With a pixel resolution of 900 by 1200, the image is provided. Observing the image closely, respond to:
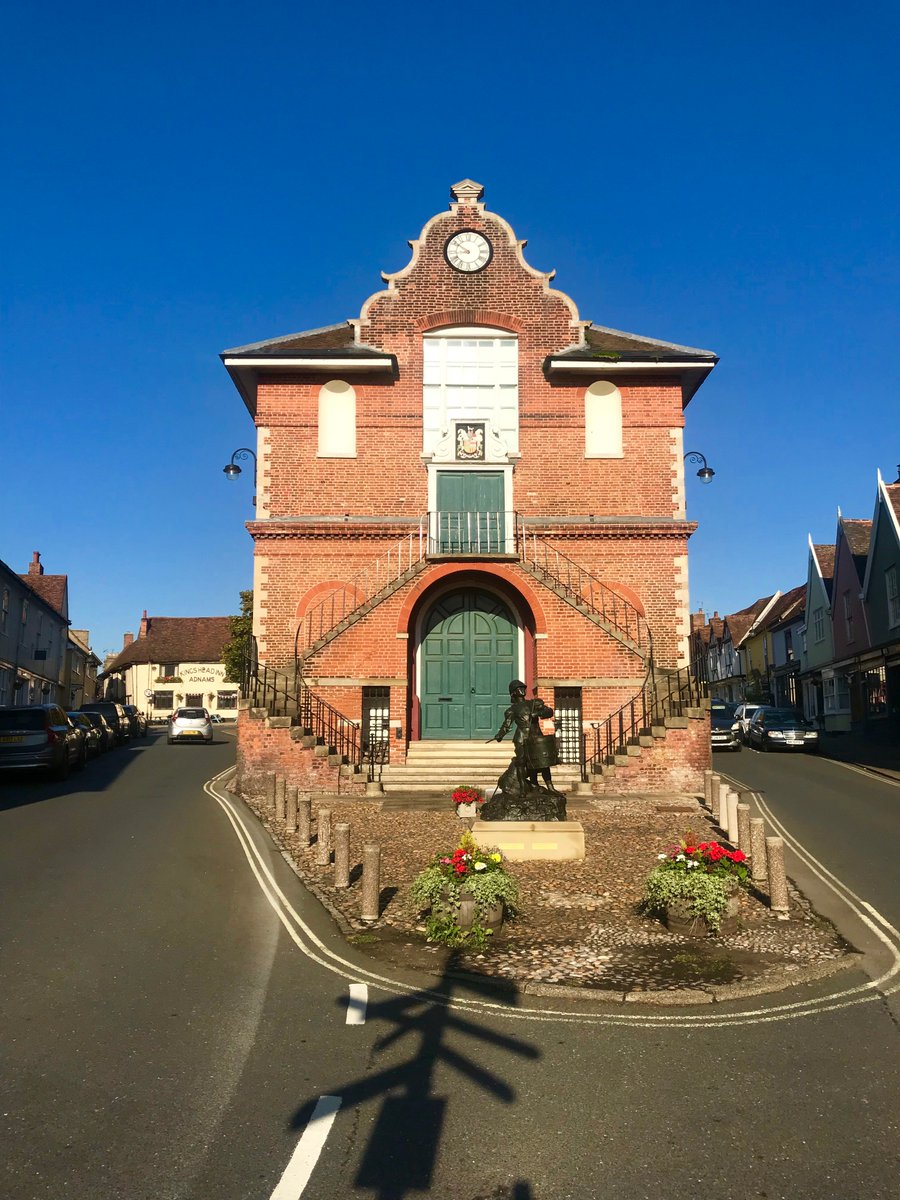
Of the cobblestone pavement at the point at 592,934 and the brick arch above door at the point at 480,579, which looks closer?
the cobblestone pavement at the point at 592,934

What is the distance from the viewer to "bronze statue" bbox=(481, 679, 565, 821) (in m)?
12.5

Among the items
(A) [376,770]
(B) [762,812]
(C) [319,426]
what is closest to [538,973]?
(B) [762,812]

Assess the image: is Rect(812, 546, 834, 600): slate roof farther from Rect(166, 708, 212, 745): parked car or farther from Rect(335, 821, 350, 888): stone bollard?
Rect(335, 821, 350, 888): stone bollard

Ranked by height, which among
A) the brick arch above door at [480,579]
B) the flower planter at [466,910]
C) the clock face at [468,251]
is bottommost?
the flower planter at [466,910]

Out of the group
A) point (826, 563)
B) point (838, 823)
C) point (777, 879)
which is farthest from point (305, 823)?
point (826, 563)

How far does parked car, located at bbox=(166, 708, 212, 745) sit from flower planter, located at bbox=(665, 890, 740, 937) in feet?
100

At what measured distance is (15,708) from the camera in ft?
68.5

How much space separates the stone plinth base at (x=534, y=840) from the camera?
12125 mm

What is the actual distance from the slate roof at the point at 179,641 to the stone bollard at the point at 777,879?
233 feet

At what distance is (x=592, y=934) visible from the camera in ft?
28.7

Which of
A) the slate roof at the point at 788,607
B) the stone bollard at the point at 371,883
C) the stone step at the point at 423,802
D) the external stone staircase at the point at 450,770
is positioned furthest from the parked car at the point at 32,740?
the slate roof at the point at 788,607

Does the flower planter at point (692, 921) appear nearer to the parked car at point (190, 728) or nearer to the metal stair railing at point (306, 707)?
the metal stair railing at point (306, 707)

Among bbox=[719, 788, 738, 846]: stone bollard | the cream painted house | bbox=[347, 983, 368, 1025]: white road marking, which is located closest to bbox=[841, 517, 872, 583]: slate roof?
bbox=[719, 788, 738, 846]: stone bollard

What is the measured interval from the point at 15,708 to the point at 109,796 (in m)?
3.94
